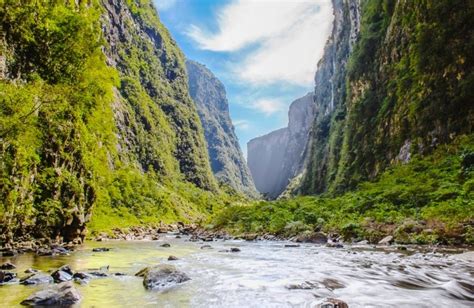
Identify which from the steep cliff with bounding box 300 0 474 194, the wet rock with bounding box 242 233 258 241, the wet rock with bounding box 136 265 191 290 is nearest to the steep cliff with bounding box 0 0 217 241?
the wet rock with bounding box 136 265 191 290

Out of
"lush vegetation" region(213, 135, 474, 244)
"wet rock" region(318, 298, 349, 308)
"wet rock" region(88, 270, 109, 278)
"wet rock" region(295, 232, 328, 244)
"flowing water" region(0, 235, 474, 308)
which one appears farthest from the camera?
"wet rock" region(295, 232, 328, 244)

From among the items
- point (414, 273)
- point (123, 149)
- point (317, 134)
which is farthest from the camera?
point (317, 134)

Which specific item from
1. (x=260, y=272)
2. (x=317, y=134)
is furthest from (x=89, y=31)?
(x=317, y=134)

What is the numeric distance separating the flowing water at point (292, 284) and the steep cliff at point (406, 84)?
812 inches

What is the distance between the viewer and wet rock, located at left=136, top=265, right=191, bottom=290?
9.08 m

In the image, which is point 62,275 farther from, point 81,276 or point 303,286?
point 303,286

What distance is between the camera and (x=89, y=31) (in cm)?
2153

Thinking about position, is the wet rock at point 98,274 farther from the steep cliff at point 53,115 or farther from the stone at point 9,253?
the stone at point 9,253

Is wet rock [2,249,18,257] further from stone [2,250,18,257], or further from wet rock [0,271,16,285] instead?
wet rock [0,271,16,285]

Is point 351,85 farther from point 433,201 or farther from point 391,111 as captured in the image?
point 433,201

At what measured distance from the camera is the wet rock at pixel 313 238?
912 inches

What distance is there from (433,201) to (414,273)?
38.3ft

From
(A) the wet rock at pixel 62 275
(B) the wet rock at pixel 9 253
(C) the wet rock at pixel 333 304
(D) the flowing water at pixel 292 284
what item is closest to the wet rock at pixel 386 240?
(D) the flowing water at pixel 292 284

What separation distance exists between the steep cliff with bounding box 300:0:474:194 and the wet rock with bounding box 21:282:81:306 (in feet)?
94.6
